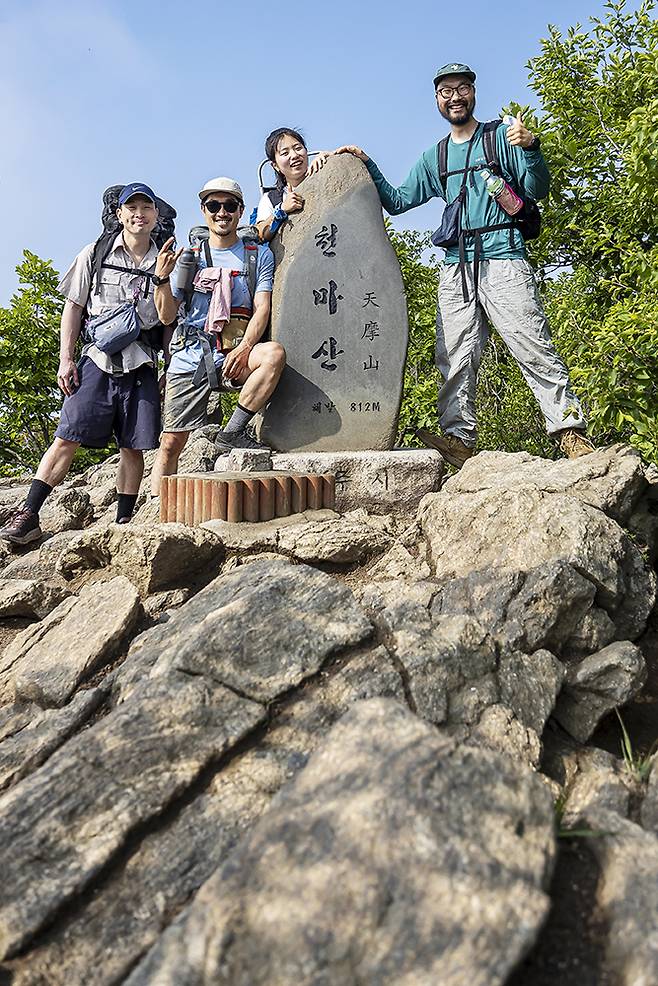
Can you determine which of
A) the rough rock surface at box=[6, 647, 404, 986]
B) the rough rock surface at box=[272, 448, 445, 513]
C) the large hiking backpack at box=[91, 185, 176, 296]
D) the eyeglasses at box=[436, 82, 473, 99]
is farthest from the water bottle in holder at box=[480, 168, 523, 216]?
the rough rock surface at box=[6, 647, 404, 986]

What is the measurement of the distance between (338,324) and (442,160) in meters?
1.33

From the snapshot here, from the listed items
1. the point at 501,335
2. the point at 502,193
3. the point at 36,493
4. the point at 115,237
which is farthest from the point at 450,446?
the point at 36,493

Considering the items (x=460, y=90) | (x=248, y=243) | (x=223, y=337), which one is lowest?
(x=223, y=337)

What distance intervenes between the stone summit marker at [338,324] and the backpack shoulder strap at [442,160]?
19.5 inches

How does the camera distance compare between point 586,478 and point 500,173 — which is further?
point 500,173

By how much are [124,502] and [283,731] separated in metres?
3.32

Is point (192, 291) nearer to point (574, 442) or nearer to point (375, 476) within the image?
point (375, 476)

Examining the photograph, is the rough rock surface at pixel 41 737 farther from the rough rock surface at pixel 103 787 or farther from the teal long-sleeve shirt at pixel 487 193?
the teal long-sleeve shirt at pixel 487 193

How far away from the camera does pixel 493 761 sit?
7.07ft

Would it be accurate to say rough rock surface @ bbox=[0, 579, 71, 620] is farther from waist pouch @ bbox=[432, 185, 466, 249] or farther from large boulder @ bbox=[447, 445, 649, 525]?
waist pouch @ bbox=[432, 185, 466, 249]

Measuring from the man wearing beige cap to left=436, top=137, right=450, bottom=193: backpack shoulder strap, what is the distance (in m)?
1.31

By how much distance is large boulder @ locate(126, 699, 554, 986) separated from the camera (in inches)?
67.7

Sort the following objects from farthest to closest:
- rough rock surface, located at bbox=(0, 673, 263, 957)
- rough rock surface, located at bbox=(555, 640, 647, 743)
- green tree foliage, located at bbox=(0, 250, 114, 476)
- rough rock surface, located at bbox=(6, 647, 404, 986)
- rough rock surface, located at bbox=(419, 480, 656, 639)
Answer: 1. green tree foliage, located at bbox=(0, 250, 114, 476)
2. rough rock surface, located at bbox=(419, 480, 656, 639)
3. rough rock surface, located at bbox=(555, 640, 647, 743)
4. rough rock surface, located at bbox=(0, 673, 263, 957)
5. rough rock surface, located at bbox=(6, 647, 404, 986)

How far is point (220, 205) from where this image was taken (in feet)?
18.5
